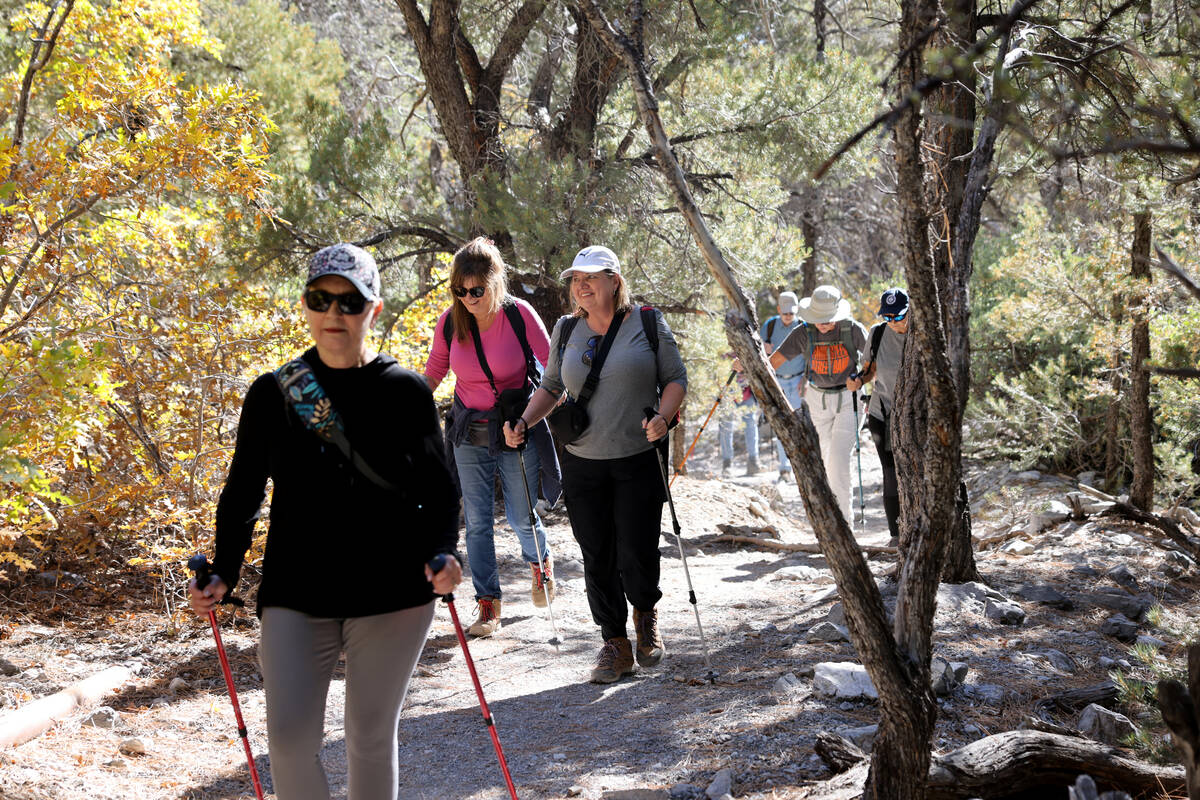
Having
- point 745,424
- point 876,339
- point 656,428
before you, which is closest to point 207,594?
point 656,428

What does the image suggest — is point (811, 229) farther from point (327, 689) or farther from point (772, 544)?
point (327, 689)

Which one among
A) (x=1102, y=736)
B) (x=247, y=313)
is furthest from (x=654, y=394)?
(x=247, y=313)

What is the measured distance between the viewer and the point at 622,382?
5086 mm

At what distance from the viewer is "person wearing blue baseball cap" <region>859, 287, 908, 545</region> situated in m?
7.26

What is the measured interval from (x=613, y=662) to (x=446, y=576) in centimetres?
278

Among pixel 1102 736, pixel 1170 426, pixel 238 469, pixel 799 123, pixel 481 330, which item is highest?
pixel 799 123

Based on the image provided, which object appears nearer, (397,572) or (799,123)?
(397,572)

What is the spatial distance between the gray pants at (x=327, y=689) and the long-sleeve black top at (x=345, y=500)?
55 millimetres

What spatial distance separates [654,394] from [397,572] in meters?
2.59

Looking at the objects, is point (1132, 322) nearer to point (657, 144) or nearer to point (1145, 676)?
point (1145, 676)

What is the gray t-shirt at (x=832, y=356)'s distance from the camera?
8641 mm

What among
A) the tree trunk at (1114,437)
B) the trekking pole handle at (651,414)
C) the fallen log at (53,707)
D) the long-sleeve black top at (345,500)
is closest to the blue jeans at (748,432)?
the tree trunk at (1114,437)

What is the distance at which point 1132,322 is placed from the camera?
25.0 feet

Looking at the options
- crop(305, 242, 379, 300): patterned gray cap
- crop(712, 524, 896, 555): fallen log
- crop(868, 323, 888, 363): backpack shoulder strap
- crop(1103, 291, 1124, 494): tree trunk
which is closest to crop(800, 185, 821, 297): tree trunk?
crop(1103, 291, 1124, 494): tree trunk
